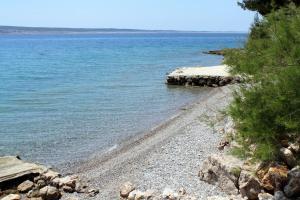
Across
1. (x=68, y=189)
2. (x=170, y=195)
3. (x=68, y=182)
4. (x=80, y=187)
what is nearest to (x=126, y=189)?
(x=170, y=195)

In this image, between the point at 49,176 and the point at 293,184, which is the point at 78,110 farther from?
the point at 293,184

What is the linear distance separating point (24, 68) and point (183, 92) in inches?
1258

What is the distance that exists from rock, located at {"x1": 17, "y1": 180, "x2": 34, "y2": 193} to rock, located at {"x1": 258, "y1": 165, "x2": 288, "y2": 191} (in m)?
6.96

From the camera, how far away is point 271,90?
905 cm

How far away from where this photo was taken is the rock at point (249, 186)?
33.2 feet

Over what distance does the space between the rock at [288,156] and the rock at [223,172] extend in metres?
1.36

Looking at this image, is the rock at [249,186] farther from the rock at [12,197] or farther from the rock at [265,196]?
the rock at [12,197]

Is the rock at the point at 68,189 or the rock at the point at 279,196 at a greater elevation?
the rock at the point at 279,196

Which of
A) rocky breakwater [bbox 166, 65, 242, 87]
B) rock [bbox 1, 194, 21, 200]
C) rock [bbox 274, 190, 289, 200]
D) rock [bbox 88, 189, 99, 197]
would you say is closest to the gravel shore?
rock [bbox 88, 189, 99, 197]

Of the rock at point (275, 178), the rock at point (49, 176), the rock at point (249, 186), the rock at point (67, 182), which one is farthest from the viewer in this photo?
the rock at point (49, 176)

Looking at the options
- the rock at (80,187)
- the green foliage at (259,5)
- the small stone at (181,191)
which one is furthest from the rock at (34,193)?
the green foliage at (259,5)

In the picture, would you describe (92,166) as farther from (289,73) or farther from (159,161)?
(289,73)

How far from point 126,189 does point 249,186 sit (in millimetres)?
3480

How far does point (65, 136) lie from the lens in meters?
20.9
